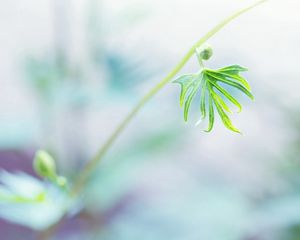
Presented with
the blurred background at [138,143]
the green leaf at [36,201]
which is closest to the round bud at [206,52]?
the green leaf at [36,201]

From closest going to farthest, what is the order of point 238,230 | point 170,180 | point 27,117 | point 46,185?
point 46,185 → point 238,230 → point 27,117 → point 170,180

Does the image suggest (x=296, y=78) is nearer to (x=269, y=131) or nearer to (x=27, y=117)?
(x=269, y=131)

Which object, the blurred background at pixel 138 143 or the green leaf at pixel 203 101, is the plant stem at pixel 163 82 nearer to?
the green leaf at pixel 203 101

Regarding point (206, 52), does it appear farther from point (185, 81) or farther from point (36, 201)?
point (36, 201)

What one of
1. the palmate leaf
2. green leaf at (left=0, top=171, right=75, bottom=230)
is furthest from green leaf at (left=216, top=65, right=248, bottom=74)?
green leaf at (left=0, top=171, right=75, bottom=230)

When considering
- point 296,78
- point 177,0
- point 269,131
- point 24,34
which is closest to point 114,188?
point 296,78

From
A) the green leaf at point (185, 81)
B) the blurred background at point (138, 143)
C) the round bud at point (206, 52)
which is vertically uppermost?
the blurred background at point (138, 143)

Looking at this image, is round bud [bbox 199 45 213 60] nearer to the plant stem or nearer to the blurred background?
the plant stem

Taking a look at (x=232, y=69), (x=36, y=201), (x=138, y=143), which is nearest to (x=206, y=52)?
(x=232, y=69)
